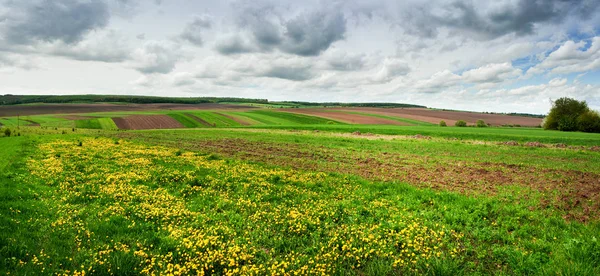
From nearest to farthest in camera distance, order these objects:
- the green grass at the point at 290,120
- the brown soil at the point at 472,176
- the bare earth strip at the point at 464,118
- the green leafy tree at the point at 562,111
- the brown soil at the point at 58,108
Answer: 1. the brown soil at the point at 472,176
2. the green leafy tree at the point at 562,111
3. the green grass at the point at 290,120
4. the bare earth strip at the point at 464,118
5. the brown soil at the point at 58,108

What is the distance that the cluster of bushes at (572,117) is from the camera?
66875 millimetres

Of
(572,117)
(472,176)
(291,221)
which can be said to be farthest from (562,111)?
(291,221)

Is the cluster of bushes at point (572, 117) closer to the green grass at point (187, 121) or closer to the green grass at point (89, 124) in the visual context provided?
the green grass at point (187, 121)

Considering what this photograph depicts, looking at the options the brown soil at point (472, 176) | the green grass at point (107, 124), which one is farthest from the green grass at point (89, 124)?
the brown soil at point (472, 176)

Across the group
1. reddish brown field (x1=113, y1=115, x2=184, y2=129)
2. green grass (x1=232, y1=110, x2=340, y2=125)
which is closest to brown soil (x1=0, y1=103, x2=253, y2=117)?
reddish brown field (x1=113, y1=115, x2=184, y2=129)

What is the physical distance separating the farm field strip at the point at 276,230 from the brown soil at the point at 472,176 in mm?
1851

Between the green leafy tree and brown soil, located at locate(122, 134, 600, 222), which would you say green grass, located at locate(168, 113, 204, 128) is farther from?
the green leafy tree

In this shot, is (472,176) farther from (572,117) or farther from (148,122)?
(148,122)

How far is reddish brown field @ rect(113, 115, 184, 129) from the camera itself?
82.2m

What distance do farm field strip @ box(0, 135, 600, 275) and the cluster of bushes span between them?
79.3m

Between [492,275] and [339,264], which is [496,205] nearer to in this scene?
[492,275]

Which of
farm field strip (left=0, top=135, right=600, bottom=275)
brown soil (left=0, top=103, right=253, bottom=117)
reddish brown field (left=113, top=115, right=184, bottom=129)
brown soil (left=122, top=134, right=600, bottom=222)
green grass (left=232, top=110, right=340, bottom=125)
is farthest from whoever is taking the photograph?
brown soil (left=0, top=103, right=253, bottom=117)

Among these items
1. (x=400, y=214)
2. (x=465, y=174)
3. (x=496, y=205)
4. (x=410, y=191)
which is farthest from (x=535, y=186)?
(x=400, y=214)

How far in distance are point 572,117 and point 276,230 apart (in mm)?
90490
